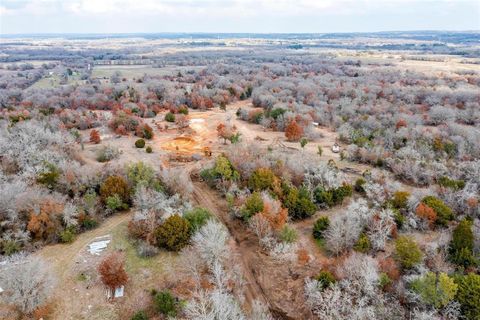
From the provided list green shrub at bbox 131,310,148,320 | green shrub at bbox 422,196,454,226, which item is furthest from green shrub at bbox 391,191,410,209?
green shrub at bbox 131,310,148,320

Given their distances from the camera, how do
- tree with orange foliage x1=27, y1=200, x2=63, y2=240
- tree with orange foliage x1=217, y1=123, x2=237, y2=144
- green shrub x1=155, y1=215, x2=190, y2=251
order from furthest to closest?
tree with orange foliage x1=217, y1=123, x2=237, y2=144 → tree with orange foliage x1=27, y1=200, x2=63, y2=240 → green shrub x1=155, y1=215, x2=190, y2=251

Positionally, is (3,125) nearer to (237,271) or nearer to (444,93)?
(237,271)

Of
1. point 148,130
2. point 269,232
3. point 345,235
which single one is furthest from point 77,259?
point 148,130

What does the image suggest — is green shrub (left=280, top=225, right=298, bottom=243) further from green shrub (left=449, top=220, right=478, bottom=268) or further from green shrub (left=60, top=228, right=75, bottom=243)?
green shrub (left=60, top=228, right=75, bottom=243)

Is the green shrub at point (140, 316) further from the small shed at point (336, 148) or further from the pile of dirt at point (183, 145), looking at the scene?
the small shed at point (336, 148)

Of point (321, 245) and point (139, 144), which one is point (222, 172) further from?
point (139, 144)

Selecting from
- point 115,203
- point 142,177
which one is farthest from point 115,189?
point 142,177
